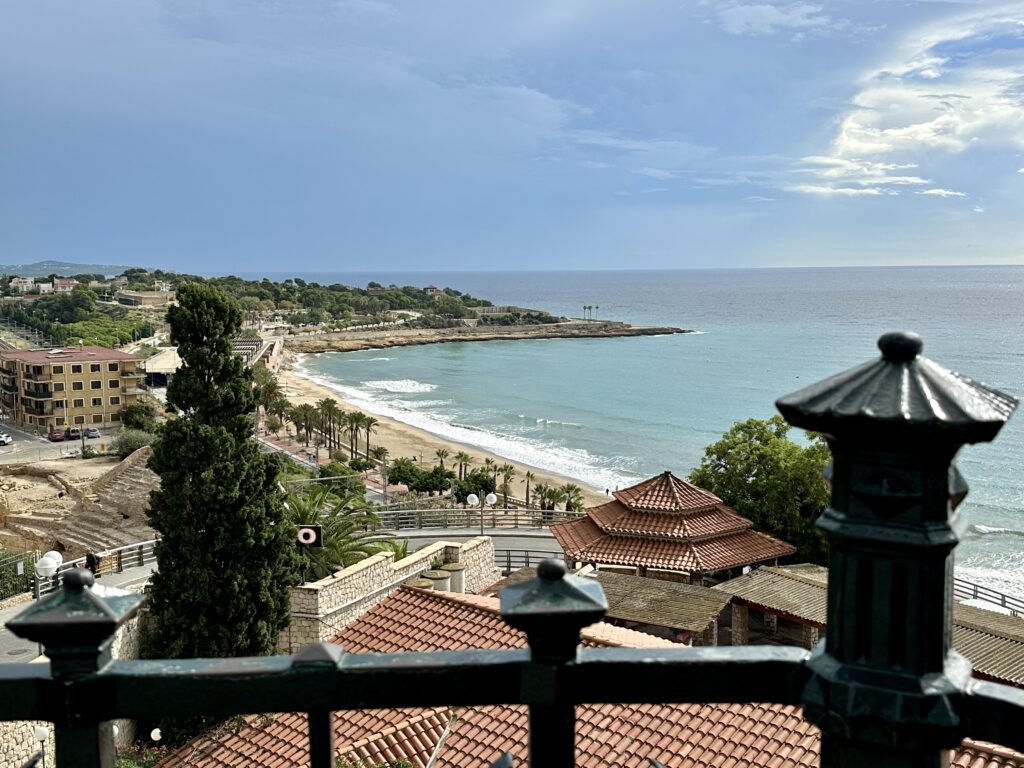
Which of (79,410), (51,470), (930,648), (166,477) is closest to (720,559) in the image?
(166,477)

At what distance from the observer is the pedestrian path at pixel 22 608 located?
42.6ft

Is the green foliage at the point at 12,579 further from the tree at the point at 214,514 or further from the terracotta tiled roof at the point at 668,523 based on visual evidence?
the terracotta tiled roof at the point at 668,523

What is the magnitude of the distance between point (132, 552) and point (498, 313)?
15245 centimetres

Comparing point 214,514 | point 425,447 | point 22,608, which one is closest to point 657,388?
point 425,447

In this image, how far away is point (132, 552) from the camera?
19516mm

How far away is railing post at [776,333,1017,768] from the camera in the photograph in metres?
1.39

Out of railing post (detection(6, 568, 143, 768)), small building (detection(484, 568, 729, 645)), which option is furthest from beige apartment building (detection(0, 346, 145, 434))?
railing post (detection(6, 568, 143, 768))

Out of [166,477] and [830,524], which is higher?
[830,524]

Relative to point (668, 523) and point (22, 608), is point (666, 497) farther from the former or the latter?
point (22, 608)

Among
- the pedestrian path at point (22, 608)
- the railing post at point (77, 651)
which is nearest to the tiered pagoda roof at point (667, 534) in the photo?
the pedestrian path at point (22, 608)

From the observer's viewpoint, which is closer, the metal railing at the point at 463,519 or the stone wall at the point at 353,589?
the stone wall at the point at 353,589

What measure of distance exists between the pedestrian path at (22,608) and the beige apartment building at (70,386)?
1603 inches

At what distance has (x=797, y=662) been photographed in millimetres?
1569

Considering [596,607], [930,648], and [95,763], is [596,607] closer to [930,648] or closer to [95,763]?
[930,648]
